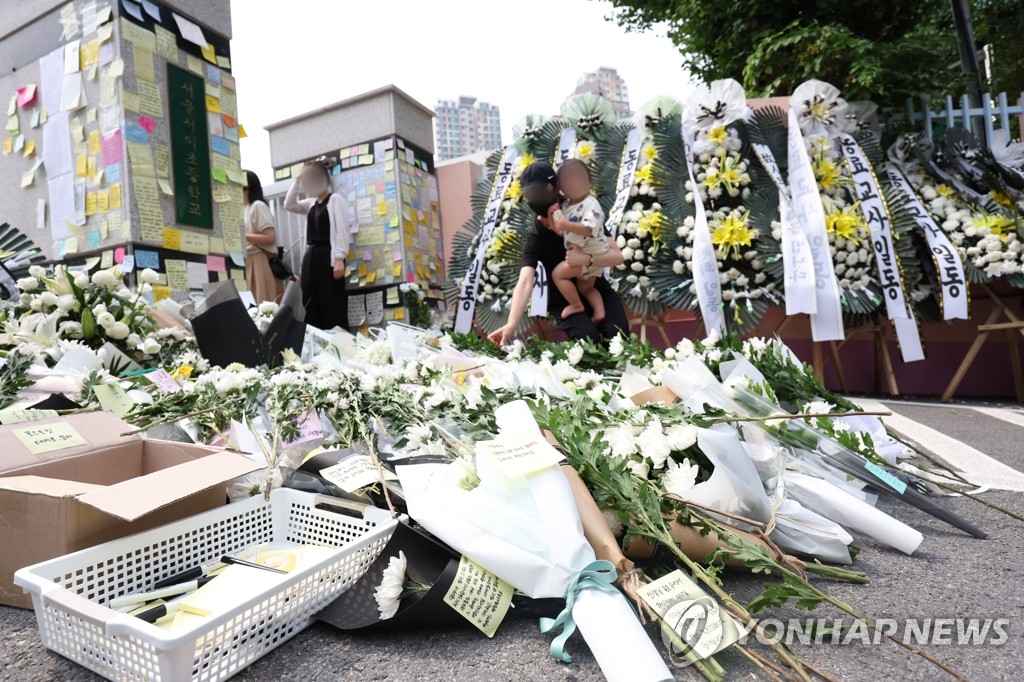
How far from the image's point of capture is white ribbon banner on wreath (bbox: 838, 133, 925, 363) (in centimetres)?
365

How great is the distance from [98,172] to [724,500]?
381cm

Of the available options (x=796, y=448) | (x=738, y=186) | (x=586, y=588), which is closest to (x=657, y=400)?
(x=796, y=448)

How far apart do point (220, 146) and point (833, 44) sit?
15.2 feet

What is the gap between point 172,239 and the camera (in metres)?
3.56

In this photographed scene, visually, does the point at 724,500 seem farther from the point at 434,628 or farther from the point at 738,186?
the point at 738,186

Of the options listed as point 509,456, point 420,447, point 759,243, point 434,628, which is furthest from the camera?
point 759,243

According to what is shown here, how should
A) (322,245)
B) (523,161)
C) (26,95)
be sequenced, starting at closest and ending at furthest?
(26,95) < (523,161) < (322,245)

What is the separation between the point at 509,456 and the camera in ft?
3.76

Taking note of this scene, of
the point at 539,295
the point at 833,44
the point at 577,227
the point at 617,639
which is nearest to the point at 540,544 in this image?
the point at 617,639

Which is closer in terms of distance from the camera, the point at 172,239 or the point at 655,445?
the point at 655,445

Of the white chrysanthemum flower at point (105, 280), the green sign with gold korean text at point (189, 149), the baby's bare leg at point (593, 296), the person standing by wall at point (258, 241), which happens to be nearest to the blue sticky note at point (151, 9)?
the green sign with gold korean text at point (189, 149)

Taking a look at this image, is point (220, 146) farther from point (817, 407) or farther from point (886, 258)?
point (886, 258)

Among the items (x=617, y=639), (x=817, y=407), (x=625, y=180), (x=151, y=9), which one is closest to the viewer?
(x=617, y=639)

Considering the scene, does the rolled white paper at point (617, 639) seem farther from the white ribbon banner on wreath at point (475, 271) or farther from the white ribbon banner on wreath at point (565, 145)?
the white ribbon banner on wreath at point (565, 145)
